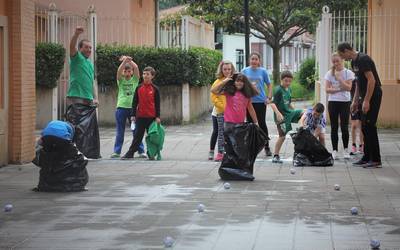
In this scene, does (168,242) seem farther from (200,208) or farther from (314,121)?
(314,121)

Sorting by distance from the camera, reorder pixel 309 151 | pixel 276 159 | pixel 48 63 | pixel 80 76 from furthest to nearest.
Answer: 1. pixel 48 63
2. pixel 80 76
3. pixel 276 159
4. pixel 309 151

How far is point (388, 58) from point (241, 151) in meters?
8.13

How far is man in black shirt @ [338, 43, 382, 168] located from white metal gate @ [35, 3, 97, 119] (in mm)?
8473

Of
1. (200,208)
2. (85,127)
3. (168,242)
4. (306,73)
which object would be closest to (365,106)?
(200,208)

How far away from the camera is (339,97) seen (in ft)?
40.0

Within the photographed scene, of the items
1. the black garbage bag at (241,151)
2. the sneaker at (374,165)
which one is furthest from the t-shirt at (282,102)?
the black garbage bag at (241,151)

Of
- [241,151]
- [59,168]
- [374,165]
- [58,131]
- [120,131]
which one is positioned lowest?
[374,165]

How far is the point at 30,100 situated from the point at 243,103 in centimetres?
370

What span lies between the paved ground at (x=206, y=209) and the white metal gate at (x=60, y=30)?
6908mm

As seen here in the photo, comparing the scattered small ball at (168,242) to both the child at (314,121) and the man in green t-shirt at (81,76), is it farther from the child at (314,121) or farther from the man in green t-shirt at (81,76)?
the man in green t-shirt at (81,76)

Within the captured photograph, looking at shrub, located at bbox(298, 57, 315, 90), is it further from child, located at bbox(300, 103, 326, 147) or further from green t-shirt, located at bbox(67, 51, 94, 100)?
green t-shirt, located at bbox(67, 51, 94, 100)

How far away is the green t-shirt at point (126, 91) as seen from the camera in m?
13.1

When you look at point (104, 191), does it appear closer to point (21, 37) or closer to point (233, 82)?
point (233, 82)

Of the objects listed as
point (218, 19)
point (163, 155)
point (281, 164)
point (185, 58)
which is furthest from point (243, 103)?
point (218, 19)
